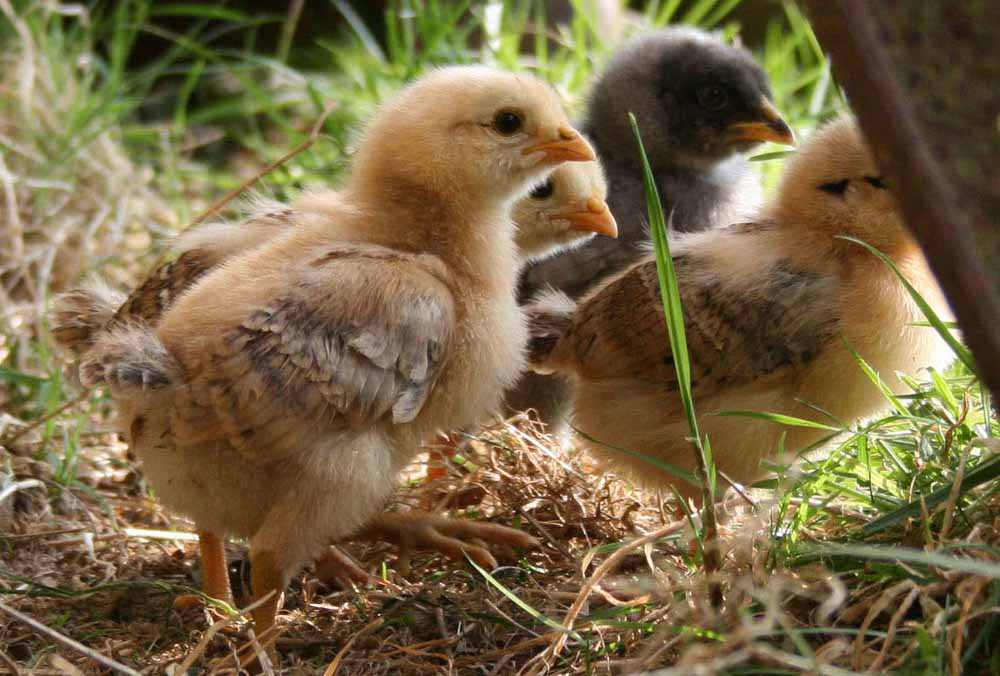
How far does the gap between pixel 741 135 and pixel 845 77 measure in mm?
2136

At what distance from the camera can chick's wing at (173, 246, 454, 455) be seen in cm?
201

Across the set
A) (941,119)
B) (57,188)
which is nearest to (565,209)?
(941,119)

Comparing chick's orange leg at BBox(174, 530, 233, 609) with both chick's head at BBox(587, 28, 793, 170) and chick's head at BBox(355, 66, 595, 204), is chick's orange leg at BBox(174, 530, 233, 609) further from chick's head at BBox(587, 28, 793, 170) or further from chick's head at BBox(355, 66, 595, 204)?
chick's head at BBox(587, 28, 793, 170)

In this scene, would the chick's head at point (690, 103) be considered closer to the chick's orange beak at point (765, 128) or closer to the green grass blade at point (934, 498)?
the chick's orange beak at point (765, 128)

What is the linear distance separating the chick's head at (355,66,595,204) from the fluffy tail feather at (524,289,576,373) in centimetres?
42

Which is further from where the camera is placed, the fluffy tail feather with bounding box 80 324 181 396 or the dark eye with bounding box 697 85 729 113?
the dark eye with bounding box 697 85 729 113

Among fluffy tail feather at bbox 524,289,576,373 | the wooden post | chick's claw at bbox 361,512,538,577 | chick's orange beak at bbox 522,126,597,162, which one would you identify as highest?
the wooden post

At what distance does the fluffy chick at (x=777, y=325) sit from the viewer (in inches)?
93.1

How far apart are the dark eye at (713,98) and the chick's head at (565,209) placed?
2.76 ft

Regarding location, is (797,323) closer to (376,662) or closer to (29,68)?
(376,662)

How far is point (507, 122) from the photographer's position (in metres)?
2.37

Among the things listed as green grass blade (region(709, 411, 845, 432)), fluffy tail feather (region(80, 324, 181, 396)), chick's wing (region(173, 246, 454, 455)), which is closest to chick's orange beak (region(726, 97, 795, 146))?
green grass blade (region(709, 411, 845, 432))

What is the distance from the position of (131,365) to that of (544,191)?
3.75 ft

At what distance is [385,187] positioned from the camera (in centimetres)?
235
